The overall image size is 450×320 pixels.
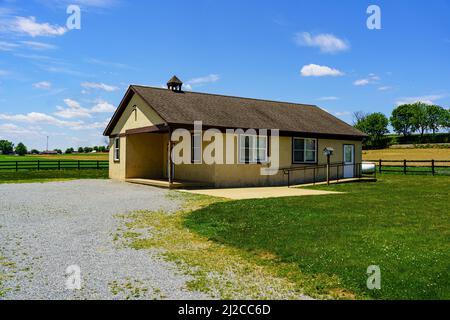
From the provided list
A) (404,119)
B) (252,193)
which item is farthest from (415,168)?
(404,119)

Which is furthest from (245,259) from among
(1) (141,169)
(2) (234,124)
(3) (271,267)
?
(1) (141,169)

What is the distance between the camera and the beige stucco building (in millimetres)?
20359

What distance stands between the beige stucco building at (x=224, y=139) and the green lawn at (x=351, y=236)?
6.80m

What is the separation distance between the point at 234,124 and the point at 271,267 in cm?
1484

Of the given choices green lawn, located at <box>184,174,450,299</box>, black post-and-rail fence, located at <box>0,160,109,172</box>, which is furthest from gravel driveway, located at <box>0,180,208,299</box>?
black post-and-rail fence, located at <box>0,160,109,172</box>

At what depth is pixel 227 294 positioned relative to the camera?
5168 mm

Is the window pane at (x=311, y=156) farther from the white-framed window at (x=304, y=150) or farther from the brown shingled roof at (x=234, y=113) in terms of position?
the brown shingled roof at (x=234, y=113)

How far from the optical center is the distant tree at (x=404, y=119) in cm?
12731

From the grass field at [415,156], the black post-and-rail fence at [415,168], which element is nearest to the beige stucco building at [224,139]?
the black post-and-rail fence at [415,168]

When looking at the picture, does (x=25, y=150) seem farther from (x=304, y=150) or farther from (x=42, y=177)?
(x=304, y=150)

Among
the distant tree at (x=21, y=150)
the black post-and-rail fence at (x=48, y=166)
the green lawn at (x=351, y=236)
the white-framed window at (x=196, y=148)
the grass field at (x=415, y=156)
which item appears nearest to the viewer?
the green lawn at (x=351, y=236)

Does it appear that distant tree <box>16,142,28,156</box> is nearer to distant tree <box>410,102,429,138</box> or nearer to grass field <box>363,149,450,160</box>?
grass field <box>363,149,450,160</box>

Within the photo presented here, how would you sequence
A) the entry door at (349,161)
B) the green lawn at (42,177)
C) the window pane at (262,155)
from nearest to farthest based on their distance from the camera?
the window pane at (262,155), the green lawn at (42,177), the entry door at (349,161)

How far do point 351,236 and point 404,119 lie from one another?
5298 inches
